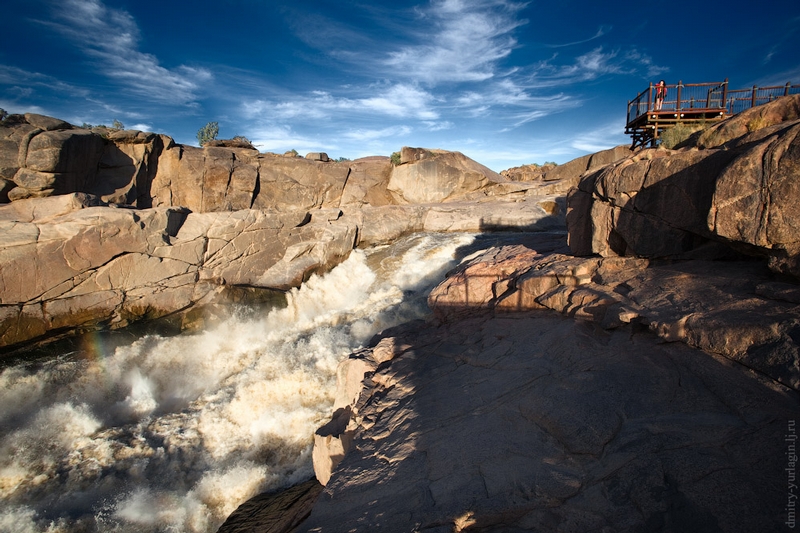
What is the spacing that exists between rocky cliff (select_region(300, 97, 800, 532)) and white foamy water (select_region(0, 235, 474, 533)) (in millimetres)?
1592

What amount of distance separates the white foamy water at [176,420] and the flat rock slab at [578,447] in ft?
8.45

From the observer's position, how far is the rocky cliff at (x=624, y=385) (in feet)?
7.66

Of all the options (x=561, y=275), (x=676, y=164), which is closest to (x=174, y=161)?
(x=561, y=275)

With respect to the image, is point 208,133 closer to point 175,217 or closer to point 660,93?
point 175,217

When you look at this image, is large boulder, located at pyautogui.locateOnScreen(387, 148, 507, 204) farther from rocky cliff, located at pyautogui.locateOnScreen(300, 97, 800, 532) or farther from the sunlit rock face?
rocky cliff, located at pyautogui.locateOnScreen(300, 97, 800, 532)

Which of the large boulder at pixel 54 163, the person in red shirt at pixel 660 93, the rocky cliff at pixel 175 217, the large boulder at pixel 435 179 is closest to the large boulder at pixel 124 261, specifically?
the rocky cliff at pixel 175 217

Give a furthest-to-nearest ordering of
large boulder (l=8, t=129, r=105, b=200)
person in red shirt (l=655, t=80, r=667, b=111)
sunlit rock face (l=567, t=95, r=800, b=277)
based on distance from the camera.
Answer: person in red shirt (l=655, t=80, r=667, b=111) → large boulder (l=8, t=129, r=105, b=200) → sunlit rock face (l=567, t=95, r=800, b=277)

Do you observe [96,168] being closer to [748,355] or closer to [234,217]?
[234,217]

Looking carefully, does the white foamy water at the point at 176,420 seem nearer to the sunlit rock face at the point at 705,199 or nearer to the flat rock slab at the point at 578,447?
the flat rock slab at the point at 578,447

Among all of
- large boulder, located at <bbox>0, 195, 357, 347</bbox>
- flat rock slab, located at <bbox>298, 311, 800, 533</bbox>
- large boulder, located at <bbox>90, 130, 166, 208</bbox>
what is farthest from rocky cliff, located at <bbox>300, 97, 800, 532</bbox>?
large boulder, located at <bbox>90, 130, 166, 208</bbox>

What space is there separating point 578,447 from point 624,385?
812mm

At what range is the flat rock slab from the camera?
221cm

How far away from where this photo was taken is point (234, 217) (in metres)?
10.1

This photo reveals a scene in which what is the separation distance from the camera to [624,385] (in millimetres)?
3223
